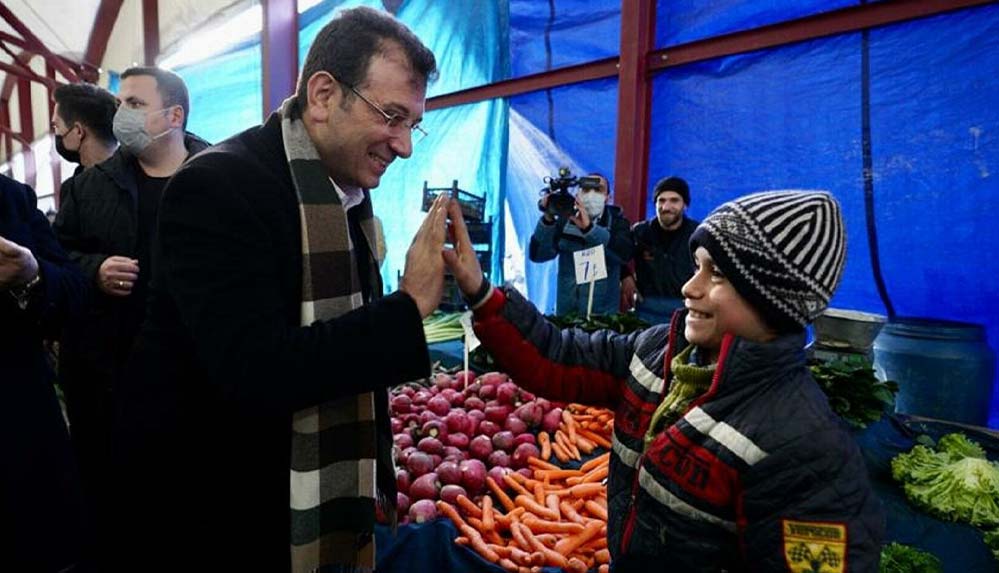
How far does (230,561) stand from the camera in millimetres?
1078

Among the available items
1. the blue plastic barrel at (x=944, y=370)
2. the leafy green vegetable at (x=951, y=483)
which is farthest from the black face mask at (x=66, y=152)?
the blue plastic barrel at (x=944, y=370)

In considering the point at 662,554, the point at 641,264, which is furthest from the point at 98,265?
the point at 641,264

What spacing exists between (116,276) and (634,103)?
4082 mm

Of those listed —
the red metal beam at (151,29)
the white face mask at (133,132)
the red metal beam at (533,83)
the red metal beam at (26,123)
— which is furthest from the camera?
the red metal beam at (26,123)

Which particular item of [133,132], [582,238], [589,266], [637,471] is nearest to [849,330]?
[589,266]

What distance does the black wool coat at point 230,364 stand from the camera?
0.87 metres

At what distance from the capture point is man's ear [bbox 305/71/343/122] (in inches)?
41.4

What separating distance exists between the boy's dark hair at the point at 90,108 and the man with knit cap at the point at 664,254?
11.0 ft

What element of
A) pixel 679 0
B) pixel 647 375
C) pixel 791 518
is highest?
pixel 679 0

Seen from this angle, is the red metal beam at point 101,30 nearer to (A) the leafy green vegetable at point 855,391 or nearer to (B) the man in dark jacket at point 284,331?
(B) the man in dark jacket at point 284,331

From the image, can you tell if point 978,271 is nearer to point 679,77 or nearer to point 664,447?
point 679,77

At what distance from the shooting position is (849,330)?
9.95 feet

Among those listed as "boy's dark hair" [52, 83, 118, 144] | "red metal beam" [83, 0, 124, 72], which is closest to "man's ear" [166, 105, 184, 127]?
"boy's dark hair" [52, 83, 118, 144]

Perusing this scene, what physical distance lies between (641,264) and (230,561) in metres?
3.86
